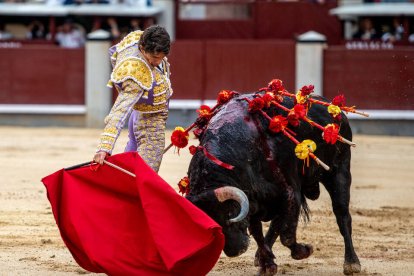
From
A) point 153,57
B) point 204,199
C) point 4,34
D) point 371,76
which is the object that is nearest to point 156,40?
point 153,57

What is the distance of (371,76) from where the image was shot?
1296 cm

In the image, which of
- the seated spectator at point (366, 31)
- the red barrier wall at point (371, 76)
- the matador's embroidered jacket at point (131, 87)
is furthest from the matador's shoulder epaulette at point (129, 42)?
the seated spectator at point (366, 31)

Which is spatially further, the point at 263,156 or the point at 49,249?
the point at 49,249

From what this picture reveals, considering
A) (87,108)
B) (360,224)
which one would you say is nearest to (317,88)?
(87,108)

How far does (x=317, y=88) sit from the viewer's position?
42.9 feet

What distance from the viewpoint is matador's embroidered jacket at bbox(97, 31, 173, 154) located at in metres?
4.60

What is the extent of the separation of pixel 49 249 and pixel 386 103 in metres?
7.95

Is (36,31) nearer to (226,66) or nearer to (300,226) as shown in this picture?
(226,66)

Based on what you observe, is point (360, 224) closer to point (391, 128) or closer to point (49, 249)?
point (49, 249)

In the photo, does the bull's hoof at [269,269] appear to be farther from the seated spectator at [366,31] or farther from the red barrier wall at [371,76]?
the seated spectator at [366,31]

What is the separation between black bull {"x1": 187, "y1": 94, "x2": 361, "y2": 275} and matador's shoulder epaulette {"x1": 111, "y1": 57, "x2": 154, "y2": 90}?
369 mm

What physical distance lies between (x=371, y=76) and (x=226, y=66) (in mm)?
1818

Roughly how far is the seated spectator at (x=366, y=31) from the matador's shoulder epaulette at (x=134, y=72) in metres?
9.89

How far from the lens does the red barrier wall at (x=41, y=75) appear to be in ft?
44.4
